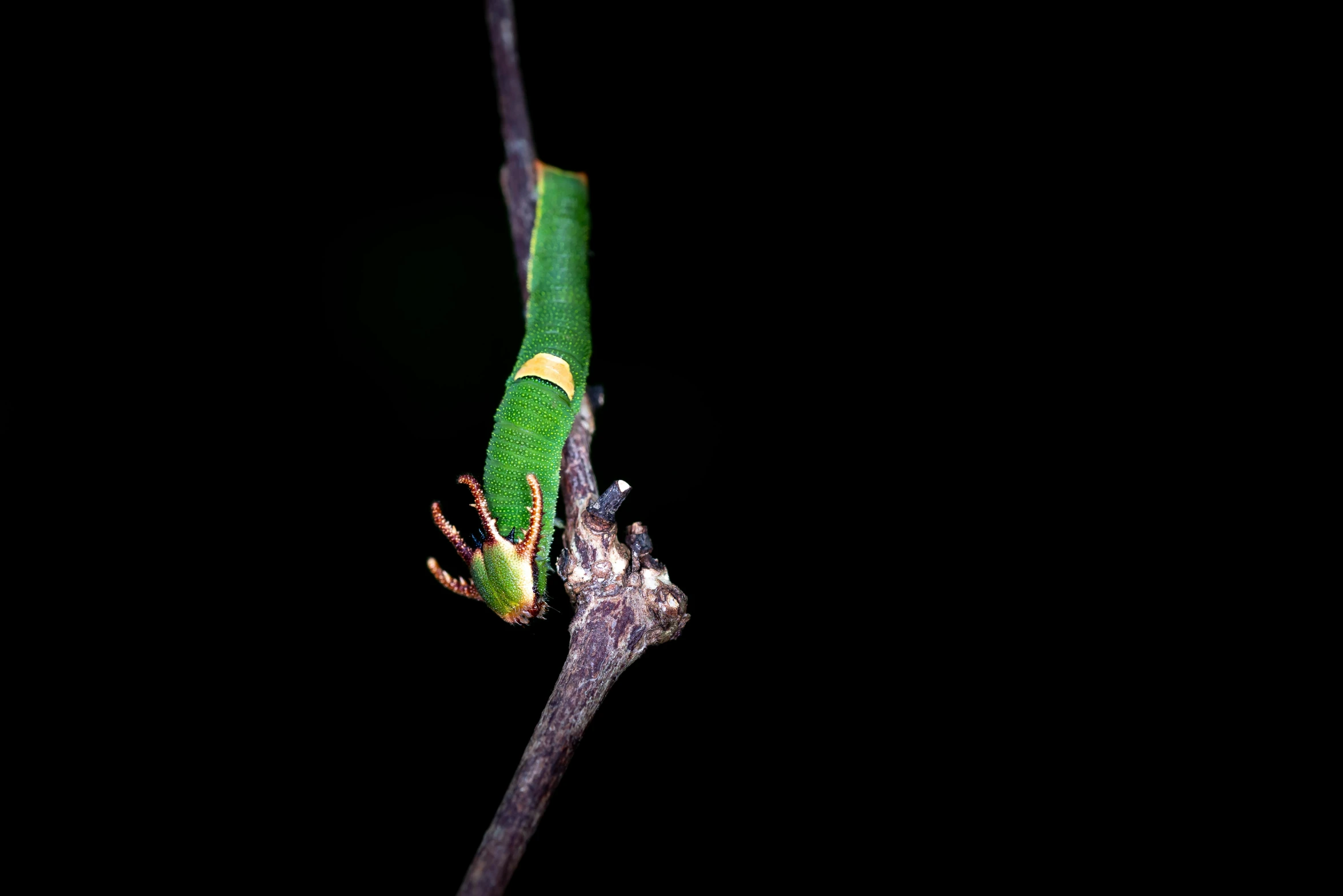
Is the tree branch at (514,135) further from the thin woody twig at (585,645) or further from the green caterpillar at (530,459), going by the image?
the thin woody twig at (585,645)

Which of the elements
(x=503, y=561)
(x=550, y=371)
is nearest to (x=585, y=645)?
(x=503, y=561)

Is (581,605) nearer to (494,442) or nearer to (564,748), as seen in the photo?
(564,748)

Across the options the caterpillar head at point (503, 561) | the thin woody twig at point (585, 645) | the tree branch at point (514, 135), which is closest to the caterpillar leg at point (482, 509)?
the caterpillar head at point (503, 561)

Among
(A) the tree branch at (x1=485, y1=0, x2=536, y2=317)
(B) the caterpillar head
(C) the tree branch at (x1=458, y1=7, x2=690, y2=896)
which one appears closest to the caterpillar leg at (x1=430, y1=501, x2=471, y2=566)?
(B) the caterpillar head

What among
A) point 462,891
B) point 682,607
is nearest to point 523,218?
point 682,607

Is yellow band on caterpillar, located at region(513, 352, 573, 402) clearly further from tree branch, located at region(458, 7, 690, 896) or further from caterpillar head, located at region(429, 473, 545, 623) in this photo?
caterpillar head, located at region(429, 473, 545, 623)

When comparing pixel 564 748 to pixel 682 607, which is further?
pixel 682 607

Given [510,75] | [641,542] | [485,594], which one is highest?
[510,75]
